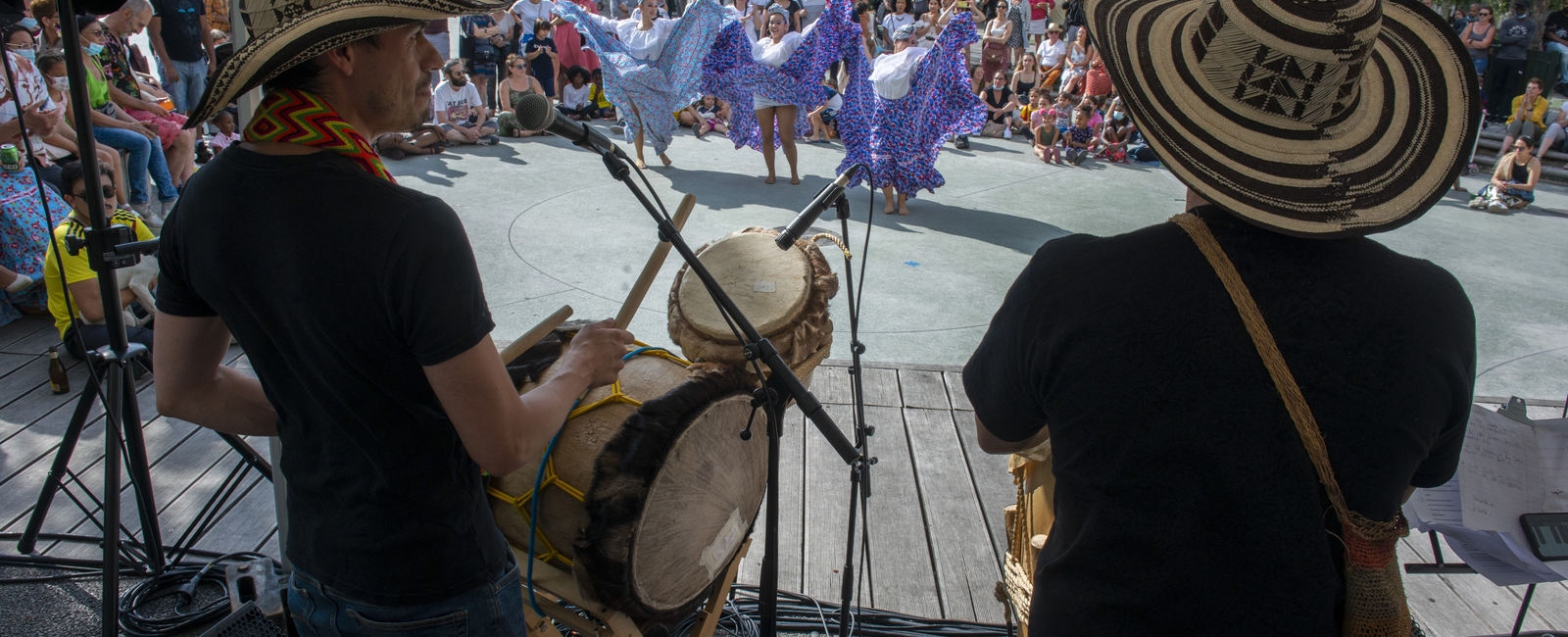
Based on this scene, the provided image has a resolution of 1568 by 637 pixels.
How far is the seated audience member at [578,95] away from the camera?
10883 millimetres

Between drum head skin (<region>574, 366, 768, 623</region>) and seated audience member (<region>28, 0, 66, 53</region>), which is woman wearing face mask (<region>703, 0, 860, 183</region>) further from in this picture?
drum head skin (<region>574, 366, 768, 623</region>)

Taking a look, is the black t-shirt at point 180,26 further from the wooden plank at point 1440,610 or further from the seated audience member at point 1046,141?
the wooden plank at point 1440,610

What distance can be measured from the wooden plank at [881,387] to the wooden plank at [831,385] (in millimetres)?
86

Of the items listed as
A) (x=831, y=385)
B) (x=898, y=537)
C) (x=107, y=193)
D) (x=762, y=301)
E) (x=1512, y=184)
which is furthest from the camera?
(x=1512, y=184)

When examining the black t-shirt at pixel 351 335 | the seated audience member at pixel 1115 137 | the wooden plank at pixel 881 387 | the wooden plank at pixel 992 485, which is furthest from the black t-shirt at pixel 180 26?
the seated audience member at pixel 1115 137

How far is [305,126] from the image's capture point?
1.05 metres

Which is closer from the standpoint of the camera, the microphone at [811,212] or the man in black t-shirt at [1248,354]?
the man in black t-shirt at [1248,354]

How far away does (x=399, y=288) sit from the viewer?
3.30ft

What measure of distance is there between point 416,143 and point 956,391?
265 inches

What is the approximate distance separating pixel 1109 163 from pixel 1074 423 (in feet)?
31.1

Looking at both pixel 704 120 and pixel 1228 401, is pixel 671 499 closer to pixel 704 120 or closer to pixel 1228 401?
pixel 1228 401

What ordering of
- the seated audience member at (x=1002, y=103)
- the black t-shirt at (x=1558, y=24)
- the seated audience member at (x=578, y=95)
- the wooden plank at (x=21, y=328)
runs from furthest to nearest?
the black t-shirt at (x=1558, y=24), the seated audience member at (x=1002, y=103), the seated audience member at (x=578, y=95), the wooden plank at (x=21, y=328)

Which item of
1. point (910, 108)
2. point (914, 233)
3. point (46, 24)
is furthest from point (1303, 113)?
point (46, 24)

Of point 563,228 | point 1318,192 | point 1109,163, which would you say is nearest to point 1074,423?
point 1318,192
